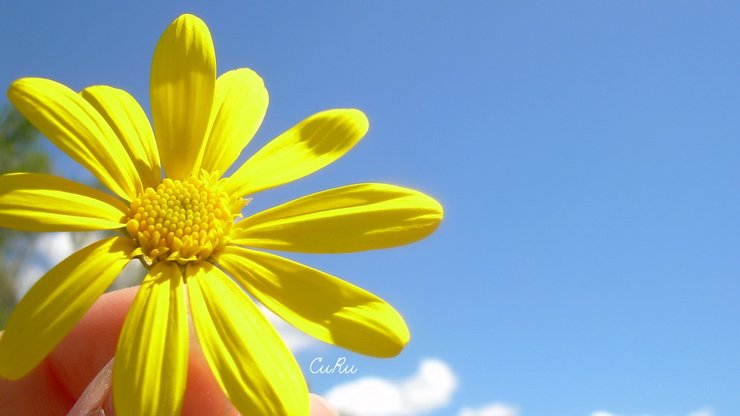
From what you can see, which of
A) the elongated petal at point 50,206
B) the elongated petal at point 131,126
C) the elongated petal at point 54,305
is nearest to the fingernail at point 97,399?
the elongated petal at point 54,305

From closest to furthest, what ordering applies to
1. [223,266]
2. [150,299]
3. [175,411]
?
[175,411]
[150,299]
[223,266]

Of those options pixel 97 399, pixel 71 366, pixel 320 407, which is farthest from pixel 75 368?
pixel 320 407

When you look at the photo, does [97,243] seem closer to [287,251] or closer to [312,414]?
[287,251]

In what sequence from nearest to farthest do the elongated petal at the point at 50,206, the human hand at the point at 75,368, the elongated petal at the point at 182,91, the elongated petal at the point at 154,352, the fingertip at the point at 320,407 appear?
1. the elongated petal at the point at 154,352
2. the elongated petal at the point at 50,206
3. the elongated petal at the point at 182,91
4. the fingertip at the point at 320,407
5. the human hand at the point at 75,368

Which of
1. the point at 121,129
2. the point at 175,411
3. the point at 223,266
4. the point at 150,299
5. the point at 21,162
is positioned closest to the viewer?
the point at 175,411

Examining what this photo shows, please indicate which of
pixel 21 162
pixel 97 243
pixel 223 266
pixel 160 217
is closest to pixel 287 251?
pixel 223 266

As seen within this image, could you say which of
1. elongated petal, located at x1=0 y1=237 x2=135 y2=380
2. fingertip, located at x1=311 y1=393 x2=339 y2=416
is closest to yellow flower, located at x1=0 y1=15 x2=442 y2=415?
elongated petal, located at x1=0 y1=237 x2=135 y2=380

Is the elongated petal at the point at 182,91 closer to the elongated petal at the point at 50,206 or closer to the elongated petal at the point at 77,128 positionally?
the elongated petal at the point at 77,128
